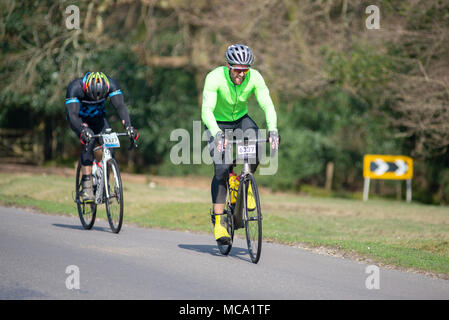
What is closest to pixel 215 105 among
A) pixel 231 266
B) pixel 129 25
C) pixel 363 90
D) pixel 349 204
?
pixel 231 266

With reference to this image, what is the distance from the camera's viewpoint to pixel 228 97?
812cm

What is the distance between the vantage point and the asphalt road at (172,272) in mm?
6340

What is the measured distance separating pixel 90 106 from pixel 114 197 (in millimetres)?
1368

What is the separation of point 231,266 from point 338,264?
53.2 inches

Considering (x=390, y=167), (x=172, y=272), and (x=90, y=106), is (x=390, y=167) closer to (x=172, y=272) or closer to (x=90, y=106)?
(x=90, y=106)

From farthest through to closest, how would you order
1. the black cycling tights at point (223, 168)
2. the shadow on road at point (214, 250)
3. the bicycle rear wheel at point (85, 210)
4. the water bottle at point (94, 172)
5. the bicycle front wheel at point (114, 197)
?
the bicycle rear wheel at point (85, 210), the water bottle at point (94, 172), the bicycle front wheel at point (114, 197), the shadow on road at point (214, 250), the black cycling tights at point (223, 168)

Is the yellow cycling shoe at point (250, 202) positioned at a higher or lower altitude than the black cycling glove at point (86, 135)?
lower

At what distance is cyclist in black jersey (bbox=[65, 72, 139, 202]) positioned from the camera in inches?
388

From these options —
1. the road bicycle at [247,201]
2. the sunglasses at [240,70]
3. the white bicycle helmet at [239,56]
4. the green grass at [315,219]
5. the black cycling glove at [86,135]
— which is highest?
the white bicycle helmet at [239,56]

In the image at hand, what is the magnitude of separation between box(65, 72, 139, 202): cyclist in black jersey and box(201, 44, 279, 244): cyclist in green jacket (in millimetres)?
1968

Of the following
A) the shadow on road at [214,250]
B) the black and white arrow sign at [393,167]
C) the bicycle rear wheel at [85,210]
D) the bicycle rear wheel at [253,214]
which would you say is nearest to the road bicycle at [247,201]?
the bicycle rear wheel at [253,214]

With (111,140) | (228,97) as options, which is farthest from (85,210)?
(228,97)

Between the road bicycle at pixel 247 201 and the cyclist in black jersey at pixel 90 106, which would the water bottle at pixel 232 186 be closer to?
the road bicycle at pixel 247 201

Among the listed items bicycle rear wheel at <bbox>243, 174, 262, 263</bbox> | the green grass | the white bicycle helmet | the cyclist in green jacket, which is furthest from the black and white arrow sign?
the white bicycle helmet
